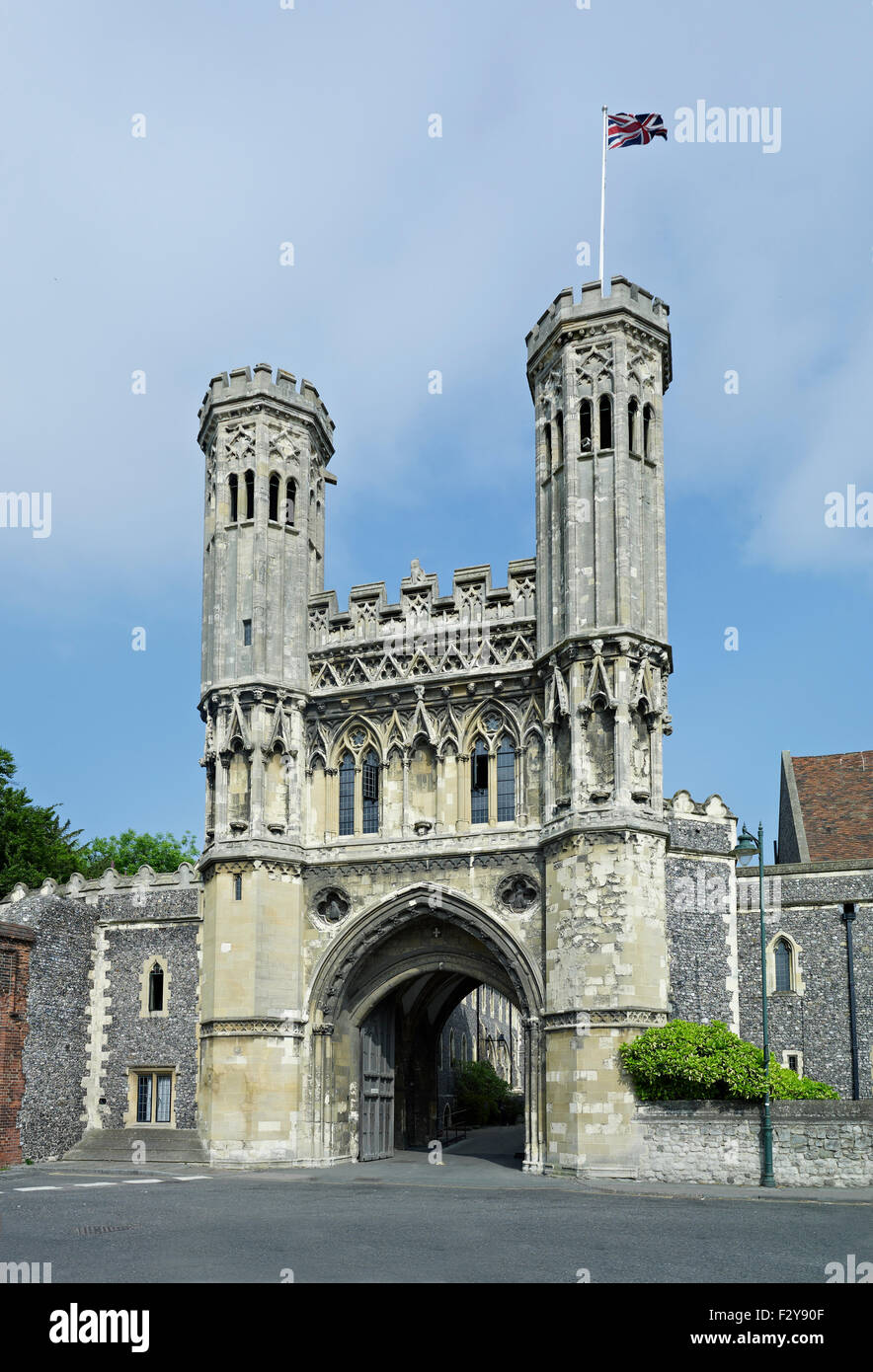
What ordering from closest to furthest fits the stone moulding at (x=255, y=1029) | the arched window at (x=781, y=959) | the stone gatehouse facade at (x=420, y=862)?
the stone gatehouse facade at (x=420, y=862) < the stone moulding at (x=255, y=1029) < the arched window at (x=781, y=959)

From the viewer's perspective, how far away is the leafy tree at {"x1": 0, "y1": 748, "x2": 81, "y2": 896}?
1751 inches

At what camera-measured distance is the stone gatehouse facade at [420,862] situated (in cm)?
2755

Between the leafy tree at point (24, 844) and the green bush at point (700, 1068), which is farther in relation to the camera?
the leafy tree at point (24, 844)

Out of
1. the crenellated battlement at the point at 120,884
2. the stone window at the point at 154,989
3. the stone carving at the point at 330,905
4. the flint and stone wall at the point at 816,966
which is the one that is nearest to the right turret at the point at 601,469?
the stone carving at the point at 330,905

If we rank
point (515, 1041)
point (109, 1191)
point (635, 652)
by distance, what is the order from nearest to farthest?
point (109, 1191)
point (635, 652)
point (515, 1041)

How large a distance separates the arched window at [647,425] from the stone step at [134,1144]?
61.5ft

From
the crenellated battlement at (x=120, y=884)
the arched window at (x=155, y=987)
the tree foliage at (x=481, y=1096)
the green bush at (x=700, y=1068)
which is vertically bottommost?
the tree foliage at (x=481, y=1096)

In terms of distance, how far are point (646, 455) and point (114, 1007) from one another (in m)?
19.3

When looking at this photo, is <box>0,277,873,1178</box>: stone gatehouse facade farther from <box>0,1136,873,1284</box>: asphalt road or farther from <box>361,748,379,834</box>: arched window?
<box>0,1136,873,1284</box>: asphalt road

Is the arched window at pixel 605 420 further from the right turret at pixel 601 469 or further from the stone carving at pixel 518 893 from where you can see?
the stone carving at pixel 518 893

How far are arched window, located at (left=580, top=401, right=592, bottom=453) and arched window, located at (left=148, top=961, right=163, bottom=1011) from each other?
55.6 ft
